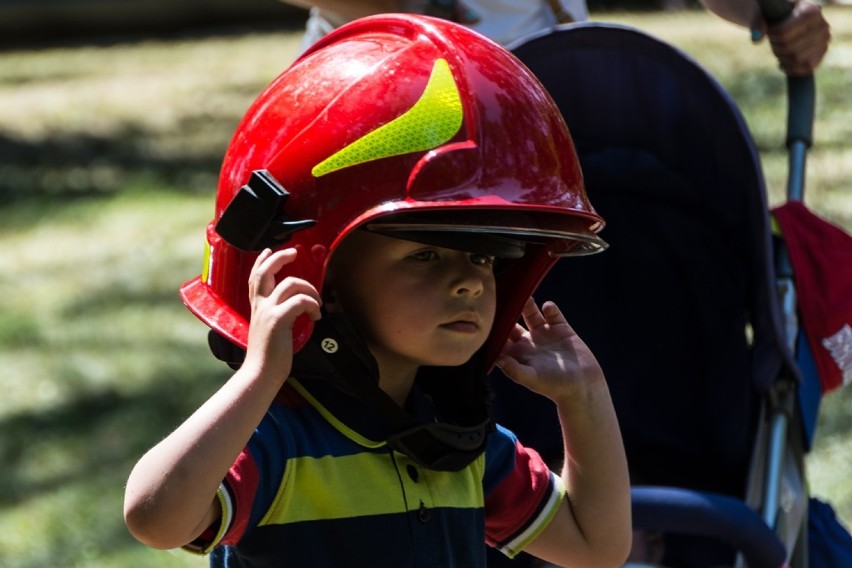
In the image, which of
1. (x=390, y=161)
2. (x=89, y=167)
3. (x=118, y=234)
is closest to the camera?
(x=390, y=161)

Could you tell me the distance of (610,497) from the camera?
2.38 metres

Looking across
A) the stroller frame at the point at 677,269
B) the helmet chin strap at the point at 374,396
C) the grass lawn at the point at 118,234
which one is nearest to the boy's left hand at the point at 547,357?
the helmet chin strap at the point at 374,396

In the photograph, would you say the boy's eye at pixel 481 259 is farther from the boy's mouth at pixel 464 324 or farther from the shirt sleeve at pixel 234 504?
the shirt sleeve at pixel 234 504

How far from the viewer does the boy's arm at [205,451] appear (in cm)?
196

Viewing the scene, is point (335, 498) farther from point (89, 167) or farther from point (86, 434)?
point (89, 167)

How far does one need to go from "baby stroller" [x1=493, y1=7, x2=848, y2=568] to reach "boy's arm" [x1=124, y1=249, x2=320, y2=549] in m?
1.54

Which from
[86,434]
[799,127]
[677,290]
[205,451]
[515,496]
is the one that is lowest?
[86,434]

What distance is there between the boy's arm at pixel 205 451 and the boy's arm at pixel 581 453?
477 millimetres

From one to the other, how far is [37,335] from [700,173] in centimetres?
339

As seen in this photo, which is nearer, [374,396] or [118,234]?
[374,396]

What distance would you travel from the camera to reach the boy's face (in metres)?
2.17

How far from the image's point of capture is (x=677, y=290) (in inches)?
145

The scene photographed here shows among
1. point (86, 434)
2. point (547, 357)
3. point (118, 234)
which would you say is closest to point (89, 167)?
point (118, 234)

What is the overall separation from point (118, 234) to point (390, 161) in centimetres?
559
